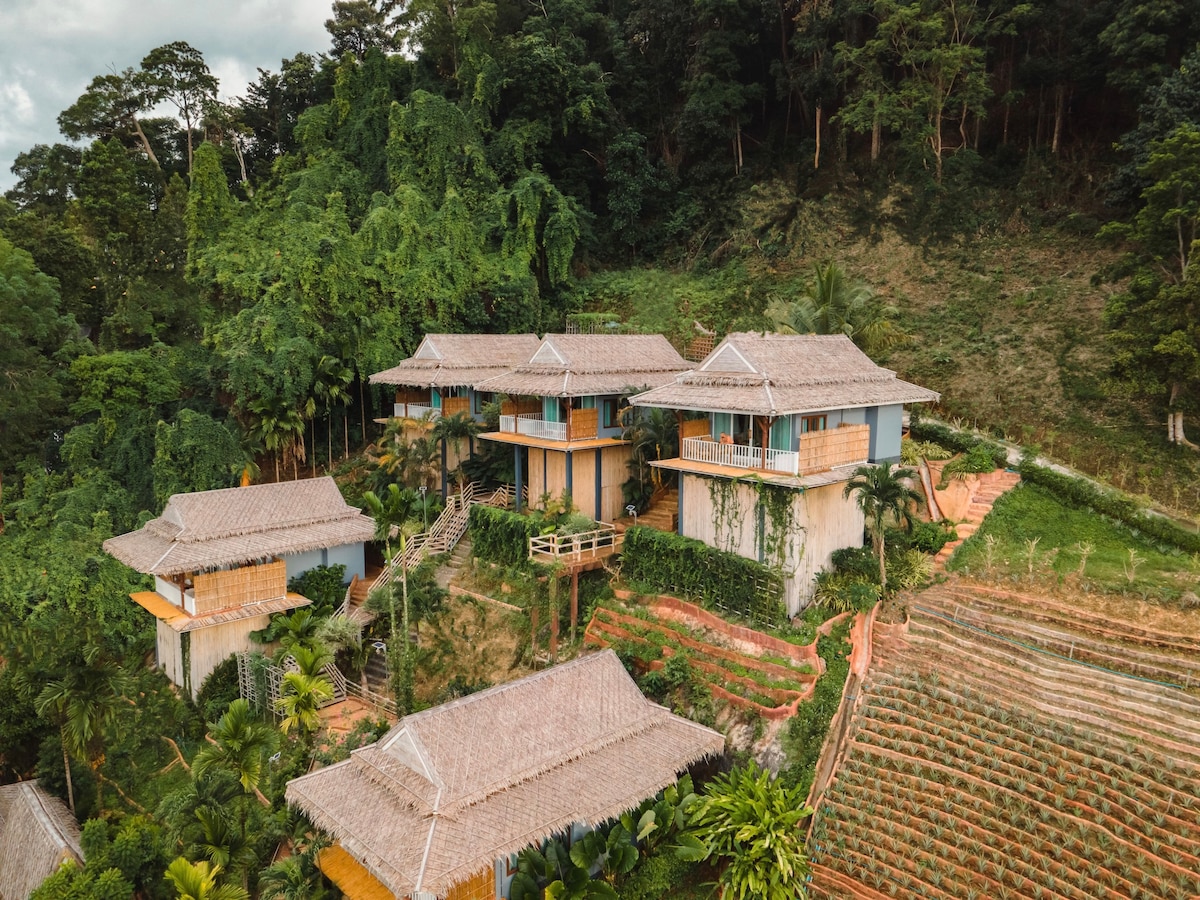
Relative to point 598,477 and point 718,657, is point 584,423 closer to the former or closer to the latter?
point 598,477

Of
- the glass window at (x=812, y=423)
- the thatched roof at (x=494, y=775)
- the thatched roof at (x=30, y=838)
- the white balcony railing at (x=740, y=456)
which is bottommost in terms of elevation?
the thatched roof at (x=30, y=838)

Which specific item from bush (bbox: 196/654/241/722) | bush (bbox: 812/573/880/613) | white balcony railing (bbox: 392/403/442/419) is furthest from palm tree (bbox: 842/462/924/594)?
bush (bbox: 196/654/241/722)

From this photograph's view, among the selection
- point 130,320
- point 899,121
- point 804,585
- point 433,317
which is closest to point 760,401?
point 804,585

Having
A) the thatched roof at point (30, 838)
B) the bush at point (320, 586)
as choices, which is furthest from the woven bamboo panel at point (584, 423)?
the thatched roof at point (30, 838)

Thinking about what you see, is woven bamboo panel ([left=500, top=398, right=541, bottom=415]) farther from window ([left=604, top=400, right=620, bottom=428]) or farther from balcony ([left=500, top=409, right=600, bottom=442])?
window ([left=604, top=400, right=620, bottom=428])

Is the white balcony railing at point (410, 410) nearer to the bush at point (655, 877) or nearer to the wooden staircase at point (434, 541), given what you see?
the wooden staircase at point (434, 541)
